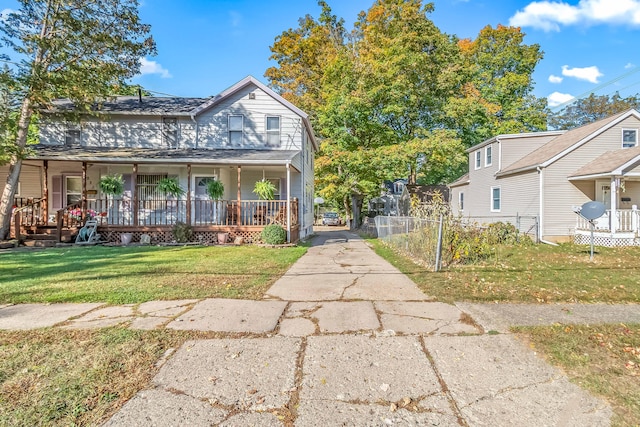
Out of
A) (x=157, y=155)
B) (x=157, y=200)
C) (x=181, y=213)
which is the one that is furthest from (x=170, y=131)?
(x=157, y=200)

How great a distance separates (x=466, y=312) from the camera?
435 centimetres

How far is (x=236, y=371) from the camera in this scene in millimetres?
2787

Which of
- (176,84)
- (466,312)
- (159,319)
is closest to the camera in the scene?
(159,319)

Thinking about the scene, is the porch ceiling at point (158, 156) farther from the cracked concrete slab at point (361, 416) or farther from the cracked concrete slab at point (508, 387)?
the cracked concrete slab at point (361, 416)

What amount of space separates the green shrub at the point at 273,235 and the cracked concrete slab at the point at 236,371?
27.9 ft

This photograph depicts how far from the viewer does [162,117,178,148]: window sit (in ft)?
48.8

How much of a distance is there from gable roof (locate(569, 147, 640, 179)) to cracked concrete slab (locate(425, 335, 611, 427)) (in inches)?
508

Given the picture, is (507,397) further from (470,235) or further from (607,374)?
(470,235)

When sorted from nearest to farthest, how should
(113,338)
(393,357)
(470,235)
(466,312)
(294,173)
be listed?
(393,357), (113,338), (466,312), (470,235), (294,173)

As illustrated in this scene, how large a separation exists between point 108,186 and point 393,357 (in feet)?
40.2

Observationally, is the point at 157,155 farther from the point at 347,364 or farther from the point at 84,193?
the point at 347,364

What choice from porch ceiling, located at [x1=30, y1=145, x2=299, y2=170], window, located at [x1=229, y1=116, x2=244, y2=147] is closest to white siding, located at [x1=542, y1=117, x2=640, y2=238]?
porch ceiling, located at [x1=30, y1=145, x2=299, y2=170]

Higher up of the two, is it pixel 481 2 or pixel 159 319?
pixel 481 2

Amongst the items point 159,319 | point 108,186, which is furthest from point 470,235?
point 108,186
